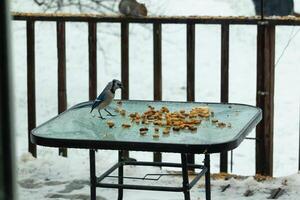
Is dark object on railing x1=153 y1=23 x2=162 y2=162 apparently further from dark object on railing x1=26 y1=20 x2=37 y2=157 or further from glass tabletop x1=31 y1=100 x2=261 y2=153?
glass tabletop x1=31 y1=100 x2=261 y2=153

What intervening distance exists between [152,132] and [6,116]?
235cm

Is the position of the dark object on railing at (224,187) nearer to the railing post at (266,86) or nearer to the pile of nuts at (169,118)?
the railing post at (266,86)

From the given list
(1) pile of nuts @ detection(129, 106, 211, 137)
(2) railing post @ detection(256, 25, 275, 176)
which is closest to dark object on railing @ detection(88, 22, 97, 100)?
(2) railing post @ detection(256, 25, 275, 176)

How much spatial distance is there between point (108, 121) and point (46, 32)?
11.4m

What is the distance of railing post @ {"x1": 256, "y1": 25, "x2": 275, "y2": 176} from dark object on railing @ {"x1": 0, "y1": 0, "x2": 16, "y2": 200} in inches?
160

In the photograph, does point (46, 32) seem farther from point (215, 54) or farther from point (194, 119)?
point (194, 119)

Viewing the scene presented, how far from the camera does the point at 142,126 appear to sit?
2.85 m

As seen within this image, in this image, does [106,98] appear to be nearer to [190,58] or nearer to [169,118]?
[169,118]

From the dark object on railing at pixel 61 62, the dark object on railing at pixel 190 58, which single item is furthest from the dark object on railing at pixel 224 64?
the dark object on railing at pixel 61 62

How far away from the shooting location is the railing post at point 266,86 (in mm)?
4340

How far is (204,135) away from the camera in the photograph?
8.59 ft

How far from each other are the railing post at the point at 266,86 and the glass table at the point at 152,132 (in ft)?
3.43

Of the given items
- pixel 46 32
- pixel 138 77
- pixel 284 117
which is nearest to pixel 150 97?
pixel 138 77

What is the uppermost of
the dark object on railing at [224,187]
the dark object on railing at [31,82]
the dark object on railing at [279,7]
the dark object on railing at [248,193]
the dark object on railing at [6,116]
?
the dark object on railing at [279,7]
